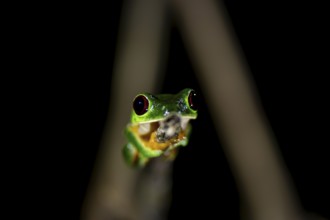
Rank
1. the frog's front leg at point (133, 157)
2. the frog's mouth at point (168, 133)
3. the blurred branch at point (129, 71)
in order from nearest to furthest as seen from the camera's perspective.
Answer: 1. the frog's mouth at point (168, 133)
2. the frog's front leg at point (133, 157)
3. the blurred branch at point (129, 71)

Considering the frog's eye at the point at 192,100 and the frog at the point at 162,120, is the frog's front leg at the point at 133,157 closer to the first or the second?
the frog at the point at 162,120

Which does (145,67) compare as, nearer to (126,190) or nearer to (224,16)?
(224,16)

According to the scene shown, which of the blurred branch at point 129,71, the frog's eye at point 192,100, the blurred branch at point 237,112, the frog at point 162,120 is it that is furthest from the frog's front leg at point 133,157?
the blurred branch at point 237,112

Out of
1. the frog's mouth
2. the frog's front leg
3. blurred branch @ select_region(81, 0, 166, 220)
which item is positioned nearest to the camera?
the frog's mouth

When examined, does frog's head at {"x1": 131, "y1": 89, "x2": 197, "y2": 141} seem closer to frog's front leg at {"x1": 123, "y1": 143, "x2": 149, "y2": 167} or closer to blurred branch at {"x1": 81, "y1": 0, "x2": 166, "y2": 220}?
frog's front leg at {"x1": 123, "y1": 143, "x2": 149, "y2": 167}

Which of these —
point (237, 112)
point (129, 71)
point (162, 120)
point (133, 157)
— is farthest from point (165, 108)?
point (237, 112)

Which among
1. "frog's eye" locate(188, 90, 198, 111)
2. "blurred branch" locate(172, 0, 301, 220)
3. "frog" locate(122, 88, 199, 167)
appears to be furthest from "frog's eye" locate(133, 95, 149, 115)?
"blurred branch" locate(172, 0, 301, 220)

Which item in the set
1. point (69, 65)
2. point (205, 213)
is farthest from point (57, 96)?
point (205, 213)

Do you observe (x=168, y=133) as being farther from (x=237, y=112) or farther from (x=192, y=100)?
(x=237, y=112)
